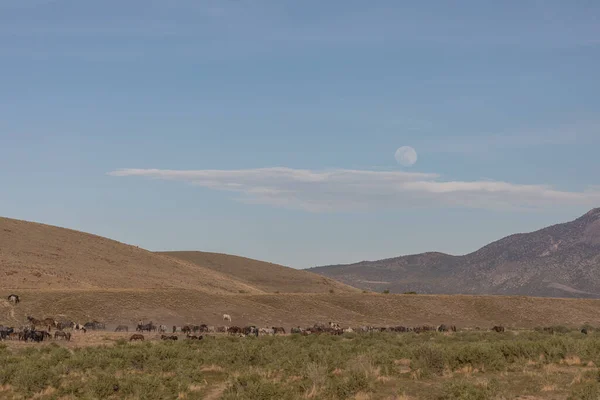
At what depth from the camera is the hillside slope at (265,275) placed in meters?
148

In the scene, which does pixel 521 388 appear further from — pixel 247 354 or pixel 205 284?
pixel 205 284

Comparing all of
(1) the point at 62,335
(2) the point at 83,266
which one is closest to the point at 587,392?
(1) the point at 62,335

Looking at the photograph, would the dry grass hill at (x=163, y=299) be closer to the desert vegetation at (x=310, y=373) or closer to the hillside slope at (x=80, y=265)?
the hillside slope at (x=80, y=265)

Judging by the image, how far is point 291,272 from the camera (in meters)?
169

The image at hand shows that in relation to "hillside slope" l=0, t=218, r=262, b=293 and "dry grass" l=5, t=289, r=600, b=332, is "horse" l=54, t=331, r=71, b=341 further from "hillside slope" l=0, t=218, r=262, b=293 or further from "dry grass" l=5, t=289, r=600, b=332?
"hillside slope" l=0, t=218, r=262, b=293

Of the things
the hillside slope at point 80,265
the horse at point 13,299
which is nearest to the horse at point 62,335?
the horse at point 13,299

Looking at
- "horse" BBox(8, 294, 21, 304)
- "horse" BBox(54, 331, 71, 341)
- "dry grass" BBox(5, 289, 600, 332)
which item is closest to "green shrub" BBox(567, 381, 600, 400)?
"horse" BBox(54, 331, 71, 341)

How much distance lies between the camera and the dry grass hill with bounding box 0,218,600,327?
220ft

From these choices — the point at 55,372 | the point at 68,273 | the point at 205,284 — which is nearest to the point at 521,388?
the point at 55,372

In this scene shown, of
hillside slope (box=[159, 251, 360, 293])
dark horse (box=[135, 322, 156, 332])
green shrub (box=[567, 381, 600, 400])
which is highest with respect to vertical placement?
hillside slope (box=[159, 251, 360, 293])

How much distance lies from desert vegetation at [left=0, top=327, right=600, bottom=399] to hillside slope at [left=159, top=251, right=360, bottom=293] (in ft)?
358

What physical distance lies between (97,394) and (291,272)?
148 m

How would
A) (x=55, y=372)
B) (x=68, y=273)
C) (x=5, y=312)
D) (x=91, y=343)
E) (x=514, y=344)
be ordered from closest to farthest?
(x=55, y=372)
(x=514, y=344)
(x=91, y=343)
(x=5, y=312)
(x=68, y=273)

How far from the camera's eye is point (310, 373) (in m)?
23.3
